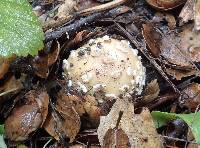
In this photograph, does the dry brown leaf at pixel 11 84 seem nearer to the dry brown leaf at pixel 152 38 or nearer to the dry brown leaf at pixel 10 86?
the dry brown leaf at pixel 10 86

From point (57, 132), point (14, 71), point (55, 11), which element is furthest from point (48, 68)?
point (55, 11)

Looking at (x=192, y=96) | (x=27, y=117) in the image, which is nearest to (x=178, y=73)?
(x=192, y=96)

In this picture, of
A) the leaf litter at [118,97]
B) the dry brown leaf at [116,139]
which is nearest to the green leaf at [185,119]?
the leaf litter at [118,97]

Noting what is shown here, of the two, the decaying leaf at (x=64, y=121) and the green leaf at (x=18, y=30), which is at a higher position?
the green leaf at (x=18, y=30)

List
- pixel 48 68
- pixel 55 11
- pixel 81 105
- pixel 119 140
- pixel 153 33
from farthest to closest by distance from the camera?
pixel 55 11
pixel 153 33
pixel 48 68
pixel 81 105
pixel 119 140

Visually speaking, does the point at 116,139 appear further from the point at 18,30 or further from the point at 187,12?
the point at 187,12

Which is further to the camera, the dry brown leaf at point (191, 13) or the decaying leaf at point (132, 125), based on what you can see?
the dry brown leaf at point (191, 13)

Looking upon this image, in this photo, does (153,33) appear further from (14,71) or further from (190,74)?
(14,71)

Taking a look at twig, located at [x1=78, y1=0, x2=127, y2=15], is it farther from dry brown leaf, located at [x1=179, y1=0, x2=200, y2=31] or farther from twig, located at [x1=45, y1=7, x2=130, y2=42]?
dry brown leaf, located at [x1=179, y1=0, x2=200, y2=31]
